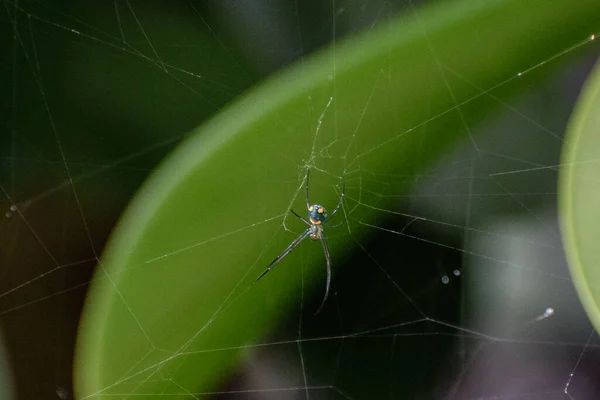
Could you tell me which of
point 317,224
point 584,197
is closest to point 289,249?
point 317,224

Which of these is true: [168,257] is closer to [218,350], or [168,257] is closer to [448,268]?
[218,350]

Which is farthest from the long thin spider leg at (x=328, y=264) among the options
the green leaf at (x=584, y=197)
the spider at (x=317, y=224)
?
the green leaf at (x=584, y=197)

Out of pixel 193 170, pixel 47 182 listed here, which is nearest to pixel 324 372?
pixel 193 170

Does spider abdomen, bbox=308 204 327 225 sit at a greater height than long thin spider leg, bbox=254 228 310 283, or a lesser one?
greater

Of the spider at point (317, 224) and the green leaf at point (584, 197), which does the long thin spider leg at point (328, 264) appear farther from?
the green leaf at point (584, 197)

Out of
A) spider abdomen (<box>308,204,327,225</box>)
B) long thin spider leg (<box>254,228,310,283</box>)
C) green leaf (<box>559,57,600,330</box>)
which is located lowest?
green leaf (<box>559,57,600,330</box>)

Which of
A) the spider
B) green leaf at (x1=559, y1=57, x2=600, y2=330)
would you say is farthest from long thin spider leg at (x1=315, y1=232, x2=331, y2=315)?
green leaf at (x1=559, y1=57, x2=600, y2=330)

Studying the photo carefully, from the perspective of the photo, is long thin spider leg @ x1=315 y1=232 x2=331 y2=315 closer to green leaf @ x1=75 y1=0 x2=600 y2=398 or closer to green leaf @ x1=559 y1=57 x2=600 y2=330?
green leaf @ x1=75 y1=0 x2=600 y2=398
